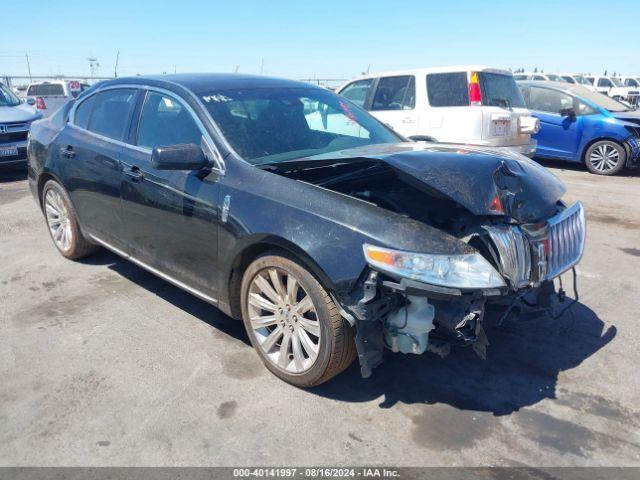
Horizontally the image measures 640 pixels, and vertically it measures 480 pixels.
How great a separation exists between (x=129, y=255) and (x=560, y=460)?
10.7ft

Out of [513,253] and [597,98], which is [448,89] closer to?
[597,98]

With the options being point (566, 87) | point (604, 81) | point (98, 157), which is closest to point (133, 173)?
point (98, 157)

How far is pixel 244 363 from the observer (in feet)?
11.2

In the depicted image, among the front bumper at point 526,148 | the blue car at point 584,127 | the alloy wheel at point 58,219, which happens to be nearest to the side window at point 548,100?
the blue car at point 584,127

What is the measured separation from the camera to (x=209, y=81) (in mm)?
4004

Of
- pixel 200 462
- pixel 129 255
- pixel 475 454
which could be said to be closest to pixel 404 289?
pixel 475 454

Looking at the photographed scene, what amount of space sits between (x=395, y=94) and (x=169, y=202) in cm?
624

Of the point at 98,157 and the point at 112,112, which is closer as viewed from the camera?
the point at 98,157

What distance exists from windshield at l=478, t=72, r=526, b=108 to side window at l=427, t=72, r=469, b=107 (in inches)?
10.4

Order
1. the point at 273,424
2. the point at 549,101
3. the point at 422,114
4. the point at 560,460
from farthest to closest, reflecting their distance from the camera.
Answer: the point at 549,101 < the point at 422,114 < the point at 273,424 < the point at 560,460

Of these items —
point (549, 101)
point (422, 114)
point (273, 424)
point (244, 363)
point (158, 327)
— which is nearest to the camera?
point (273, 424)

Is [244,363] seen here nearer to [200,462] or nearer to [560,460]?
[200,462]

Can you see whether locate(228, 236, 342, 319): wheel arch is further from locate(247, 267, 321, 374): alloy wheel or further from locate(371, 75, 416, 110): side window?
locate(371, 75, 416, 110): side window

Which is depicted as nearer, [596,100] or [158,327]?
[158,327]
